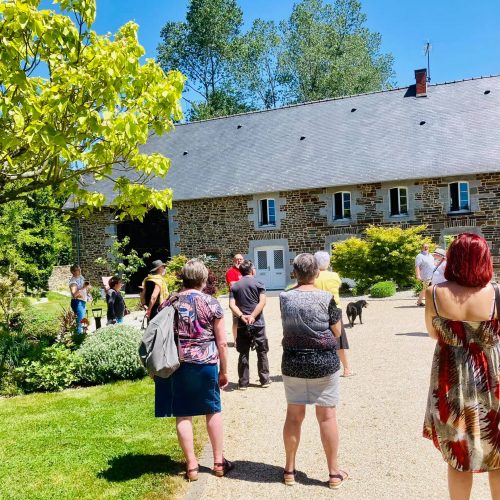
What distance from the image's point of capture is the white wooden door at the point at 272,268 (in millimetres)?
21938

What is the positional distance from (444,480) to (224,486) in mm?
1708

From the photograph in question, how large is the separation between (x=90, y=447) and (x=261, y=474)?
1774mm

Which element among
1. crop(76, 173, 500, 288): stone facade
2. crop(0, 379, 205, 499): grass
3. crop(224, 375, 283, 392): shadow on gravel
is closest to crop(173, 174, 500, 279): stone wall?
crop(76, 173, 500, 288): stone facade

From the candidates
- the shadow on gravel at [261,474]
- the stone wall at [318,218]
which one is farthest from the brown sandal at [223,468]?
the stone wall at [318,218]

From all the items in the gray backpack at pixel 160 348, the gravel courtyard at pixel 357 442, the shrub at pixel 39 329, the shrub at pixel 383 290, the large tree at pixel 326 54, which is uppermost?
the large tree at pixel 326 54

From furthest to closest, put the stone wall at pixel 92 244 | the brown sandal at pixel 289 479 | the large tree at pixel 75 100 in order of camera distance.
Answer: the stone wall at pixel 92 244 < the large tree at pixel 75 100 < the brown sandal at pixel 289 479

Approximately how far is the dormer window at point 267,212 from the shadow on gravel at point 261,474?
1777 centimetres

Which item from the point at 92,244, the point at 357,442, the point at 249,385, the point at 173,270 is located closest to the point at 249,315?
the point at 249,385

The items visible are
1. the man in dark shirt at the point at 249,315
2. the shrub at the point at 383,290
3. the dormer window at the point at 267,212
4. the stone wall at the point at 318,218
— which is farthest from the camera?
the dormer window at the point at 267,212

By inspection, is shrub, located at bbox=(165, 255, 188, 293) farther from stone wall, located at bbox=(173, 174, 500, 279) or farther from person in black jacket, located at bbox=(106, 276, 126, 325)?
person in black jacket, located at bbox=(106, 276, 126, 325)

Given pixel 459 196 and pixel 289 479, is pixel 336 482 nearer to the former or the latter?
pixel 289 479

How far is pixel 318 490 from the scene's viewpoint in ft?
13.3

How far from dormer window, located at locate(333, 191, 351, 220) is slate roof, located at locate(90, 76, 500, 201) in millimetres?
818

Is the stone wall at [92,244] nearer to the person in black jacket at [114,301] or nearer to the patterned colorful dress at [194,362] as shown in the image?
the person in black jacket at [114,301]
